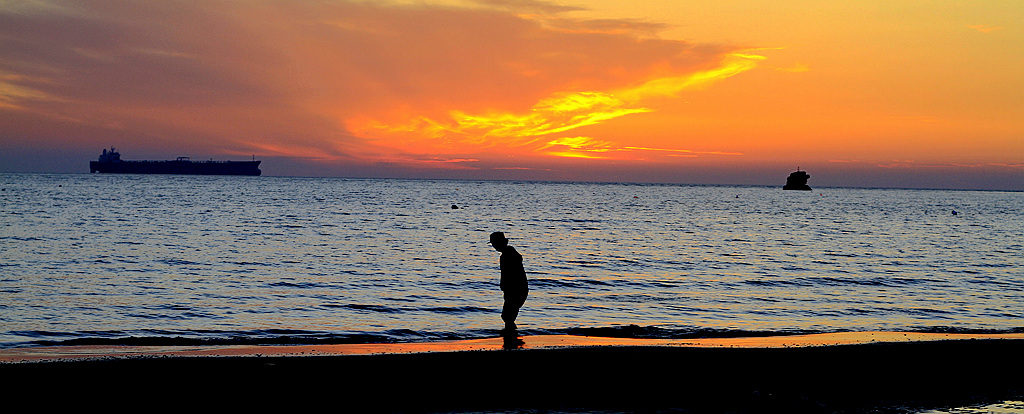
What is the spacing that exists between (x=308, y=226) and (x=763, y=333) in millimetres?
39412

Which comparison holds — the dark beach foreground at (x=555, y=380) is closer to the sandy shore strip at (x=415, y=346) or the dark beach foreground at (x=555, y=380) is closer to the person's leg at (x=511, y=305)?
the sandy shore strip at (x=415, y=346)

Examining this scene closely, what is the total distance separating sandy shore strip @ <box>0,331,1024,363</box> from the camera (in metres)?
11.2

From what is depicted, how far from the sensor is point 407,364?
9438 millimetres

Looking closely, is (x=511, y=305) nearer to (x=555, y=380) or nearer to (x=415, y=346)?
(x=415, y=346)

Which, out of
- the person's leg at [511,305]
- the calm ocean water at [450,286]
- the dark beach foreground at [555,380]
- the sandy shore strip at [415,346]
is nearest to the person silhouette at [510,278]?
the person's leg at [511,305]

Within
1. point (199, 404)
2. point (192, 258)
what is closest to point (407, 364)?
point (199, 404)

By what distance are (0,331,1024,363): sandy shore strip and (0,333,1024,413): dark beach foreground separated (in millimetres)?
794

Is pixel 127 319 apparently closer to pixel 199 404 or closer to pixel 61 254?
pixel 199 404

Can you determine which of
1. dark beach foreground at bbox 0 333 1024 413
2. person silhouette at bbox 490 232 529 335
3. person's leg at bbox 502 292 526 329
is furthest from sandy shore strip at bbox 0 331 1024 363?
dark beach foreground at bbox 0 333 1024 413

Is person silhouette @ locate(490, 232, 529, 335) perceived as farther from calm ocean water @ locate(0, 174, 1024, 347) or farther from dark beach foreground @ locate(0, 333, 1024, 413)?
calm ocean water @ locate(0, 174, 1024, 347)

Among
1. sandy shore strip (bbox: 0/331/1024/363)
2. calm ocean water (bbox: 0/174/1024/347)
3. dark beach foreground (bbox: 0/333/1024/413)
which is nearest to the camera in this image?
dark beach foreground (bbox: 0/333/1024/413)

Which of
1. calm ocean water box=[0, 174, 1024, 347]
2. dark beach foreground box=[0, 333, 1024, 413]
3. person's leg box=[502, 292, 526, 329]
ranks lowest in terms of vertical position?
calm ocean water box=[0, 174, 1024, 347]

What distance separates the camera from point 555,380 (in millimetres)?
9148

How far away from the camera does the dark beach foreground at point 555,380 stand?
8.28 meters
